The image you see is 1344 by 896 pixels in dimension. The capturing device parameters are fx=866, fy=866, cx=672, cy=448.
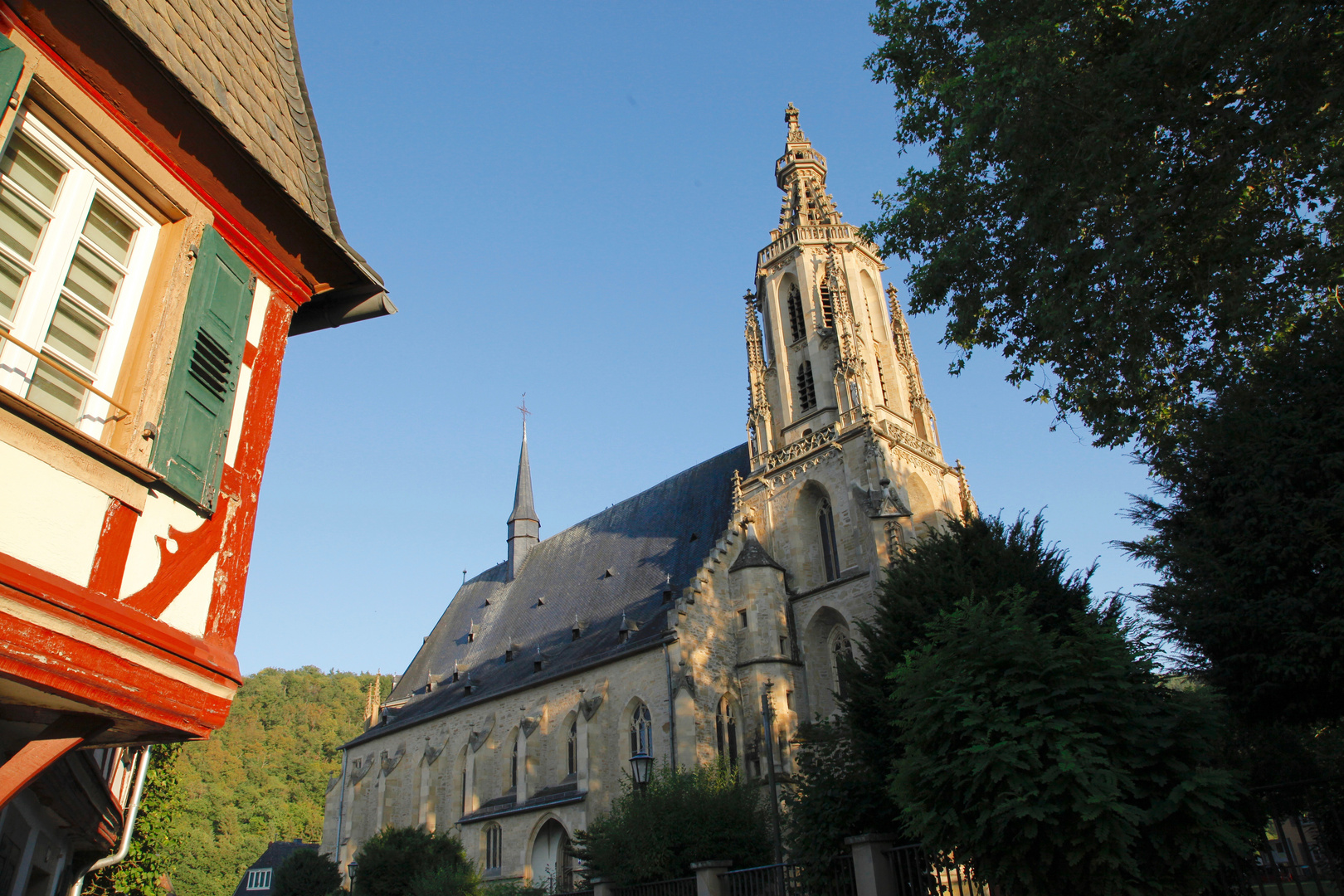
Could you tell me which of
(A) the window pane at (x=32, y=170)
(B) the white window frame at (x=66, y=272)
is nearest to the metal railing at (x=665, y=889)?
(B) the white window frame at (x=66, y=272)

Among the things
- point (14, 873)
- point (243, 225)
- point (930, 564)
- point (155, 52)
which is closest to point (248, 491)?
point (243, 225)

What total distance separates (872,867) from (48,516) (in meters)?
9.45

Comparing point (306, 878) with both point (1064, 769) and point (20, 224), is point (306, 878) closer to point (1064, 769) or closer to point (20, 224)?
point (1064, 769)

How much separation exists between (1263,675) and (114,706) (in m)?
12.7

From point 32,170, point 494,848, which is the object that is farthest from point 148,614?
point 494,848

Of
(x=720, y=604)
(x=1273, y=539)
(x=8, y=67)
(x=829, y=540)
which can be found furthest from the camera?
(x=829, y=540)

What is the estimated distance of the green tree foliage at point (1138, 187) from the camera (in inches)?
385

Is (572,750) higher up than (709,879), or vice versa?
(572,750)

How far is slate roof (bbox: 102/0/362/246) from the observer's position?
4.61 m

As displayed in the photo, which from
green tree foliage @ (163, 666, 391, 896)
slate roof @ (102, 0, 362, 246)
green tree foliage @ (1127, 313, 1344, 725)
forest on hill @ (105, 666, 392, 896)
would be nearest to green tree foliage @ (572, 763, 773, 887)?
green tree foliage @ (1127, 313, 1344, 725)

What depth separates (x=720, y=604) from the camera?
2594 centimetres

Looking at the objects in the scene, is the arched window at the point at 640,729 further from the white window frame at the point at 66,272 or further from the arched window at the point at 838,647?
the white window frame at the point at 66,272

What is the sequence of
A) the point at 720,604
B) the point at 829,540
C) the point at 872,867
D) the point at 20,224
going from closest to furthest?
the point at 20,224 < the point at 872,867 < the point at 720,604 < the point at 829,540

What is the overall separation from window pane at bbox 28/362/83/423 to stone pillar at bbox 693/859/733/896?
10.9 metres
